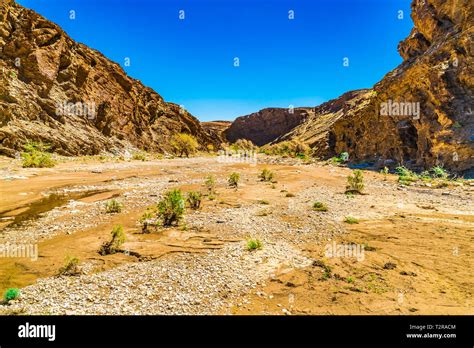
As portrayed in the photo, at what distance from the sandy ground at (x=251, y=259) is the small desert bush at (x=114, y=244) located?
0.73 ft

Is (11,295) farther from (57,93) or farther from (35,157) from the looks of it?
(57,93)

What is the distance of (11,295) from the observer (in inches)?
207

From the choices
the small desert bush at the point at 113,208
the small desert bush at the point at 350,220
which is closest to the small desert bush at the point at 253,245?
the small desert bush at the point at 350,220

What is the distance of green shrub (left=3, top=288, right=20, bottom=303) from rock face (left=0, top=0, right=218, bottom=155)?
2751 centimetres

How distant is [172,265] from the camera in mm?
6855

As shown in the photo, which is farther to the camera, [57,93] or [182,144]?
[182,144]

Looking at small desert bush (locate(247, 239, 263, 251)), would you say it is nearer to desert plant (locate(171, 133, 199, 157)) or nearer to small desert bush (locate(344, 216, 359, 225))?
small desert bush (locate(344, 216, 359, 225))

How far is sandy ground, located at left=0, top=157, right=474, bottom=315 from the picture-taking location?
5.19 metres

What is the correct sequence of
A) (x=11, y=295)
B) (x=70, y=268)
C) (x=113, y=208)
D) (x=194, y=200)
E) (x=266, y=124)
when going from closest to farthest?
(x=11, y=295) → (x=70, y=268) → (x=113, y=208) → (x=194, y=200) → (x=266, y=124)

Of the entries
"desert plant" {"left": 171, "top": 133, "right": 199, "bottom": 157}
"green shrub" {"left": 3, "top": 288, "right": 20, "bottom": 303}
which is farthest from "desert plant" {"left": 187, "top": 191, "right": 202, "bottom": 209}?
"desert plant" {"left": 171, "top": 133, "right": 199, "bottom": 157}

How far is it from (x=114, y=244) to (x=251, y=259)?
3799 millimetres

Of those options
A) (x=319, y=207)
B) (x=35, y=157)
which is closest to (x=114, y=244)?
(x=319, y=207)
